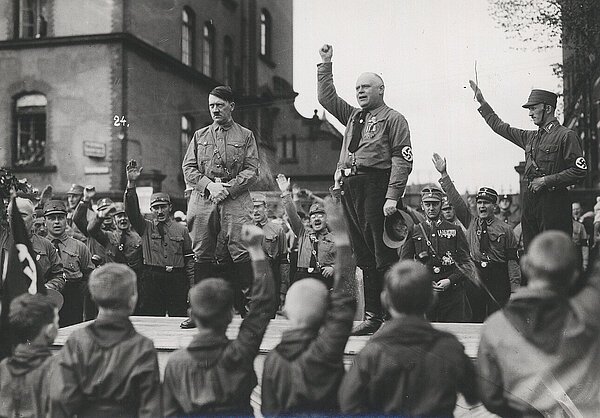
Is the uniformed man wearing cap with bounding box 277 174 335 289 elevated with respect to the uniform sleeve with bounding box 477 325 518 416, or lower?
elevated

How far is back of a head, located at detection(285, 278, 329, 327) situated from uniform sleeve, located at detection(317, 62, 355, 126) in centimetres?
163

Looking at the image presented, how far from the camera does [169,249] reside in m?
6.42

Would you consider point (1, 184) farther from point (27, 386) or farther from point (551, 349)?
point (551, 349)

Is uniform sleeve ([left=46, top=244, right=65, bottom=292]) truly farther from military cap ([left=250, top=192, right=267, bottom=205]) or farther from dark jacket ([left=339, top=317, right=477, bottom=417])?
dark jacket ([left=339, top=317, right=477, bottom=417])

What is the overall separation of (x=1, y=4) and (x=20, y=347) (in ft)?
31.5

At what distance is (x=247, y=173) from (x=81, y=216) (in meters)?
2.98

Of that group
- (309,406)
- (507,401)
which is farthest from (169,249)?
(507,401)

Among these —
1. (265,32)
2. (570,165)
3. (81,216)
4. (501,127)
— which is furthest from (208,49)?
(570,165)

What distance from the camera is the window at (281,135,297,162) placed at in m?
6.67

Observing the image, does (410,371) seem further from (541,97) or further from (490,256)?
(490,256)

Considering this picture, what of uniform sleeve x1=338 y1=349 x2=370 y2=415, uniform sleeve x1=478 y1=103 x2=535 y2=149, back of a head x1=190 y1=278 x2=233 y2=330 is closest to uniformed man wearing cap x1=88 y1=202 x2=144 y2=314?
uniform sleeve x1=478 y1=103 x2=535 y2=149

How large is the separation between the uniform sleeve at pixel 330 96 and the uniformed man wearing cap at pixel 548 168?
1141 mm

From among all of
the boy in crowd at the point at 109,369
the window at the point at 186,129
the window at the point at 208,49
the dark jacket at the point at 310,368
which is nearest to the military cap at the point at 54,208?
the window at the point at 208,49

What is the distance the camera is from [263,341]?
388 centimetres
